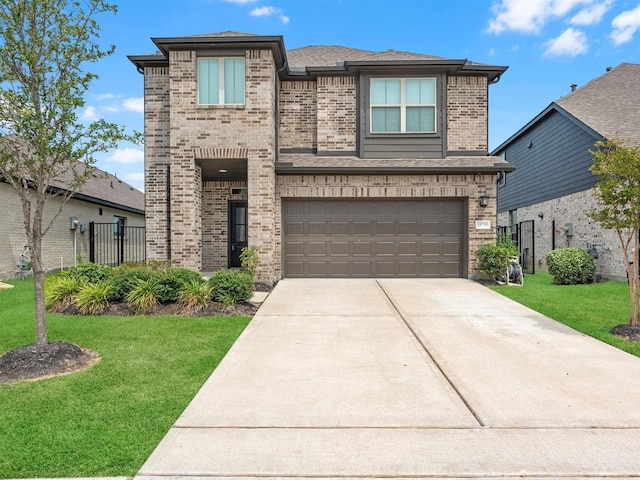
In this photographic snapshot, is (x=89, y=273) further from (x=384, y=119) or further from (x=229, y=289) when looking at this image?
(x=384, y=119)

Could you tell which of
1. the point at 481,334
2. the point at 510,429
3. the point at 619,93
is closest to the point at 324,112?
the point at 481,334

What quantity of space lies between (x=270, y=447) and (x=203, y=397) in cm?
116

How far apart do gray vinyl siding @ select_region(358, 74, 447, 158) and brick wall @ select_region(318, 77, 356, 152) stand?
0.29 m

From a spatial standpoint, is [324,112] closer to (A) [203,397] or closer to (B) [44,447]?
(A) [203,397]

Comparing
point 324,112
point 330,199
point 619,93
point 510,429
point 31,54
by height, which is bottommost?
point 510,429

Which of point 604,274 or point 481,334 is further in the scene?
point 604,274

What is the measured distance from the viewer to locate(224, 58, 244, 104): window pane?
1016 cm

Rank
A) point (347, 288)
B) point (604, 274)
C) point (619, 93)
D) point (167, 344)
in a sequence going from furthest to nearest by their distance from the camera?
1. point (619, 93)
2. point (604, 274)
3. point (347, 288)
4. point (167, 344)

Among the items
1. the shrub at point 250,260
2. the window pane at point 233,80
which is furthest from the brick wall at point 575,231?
the window pane at point 233,80

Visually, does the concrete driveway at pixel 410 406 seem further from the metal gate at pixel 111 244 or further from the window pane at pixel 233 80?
the metal gate at pixel 111 244

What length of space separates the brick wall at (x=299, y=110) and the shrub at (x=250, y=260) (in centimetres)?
383

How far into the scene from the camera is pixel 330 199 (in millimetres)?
11312

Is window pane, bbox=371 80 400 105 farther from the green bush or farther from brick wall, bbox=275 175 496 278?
the green bush

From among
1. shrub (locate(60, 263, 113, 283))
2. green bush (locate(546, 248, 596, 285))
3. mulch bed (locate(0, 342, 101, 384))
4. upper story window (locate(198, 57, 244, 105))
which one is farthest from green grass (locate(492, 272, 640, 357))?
shrub (locate(60, 263, 113, 283))
